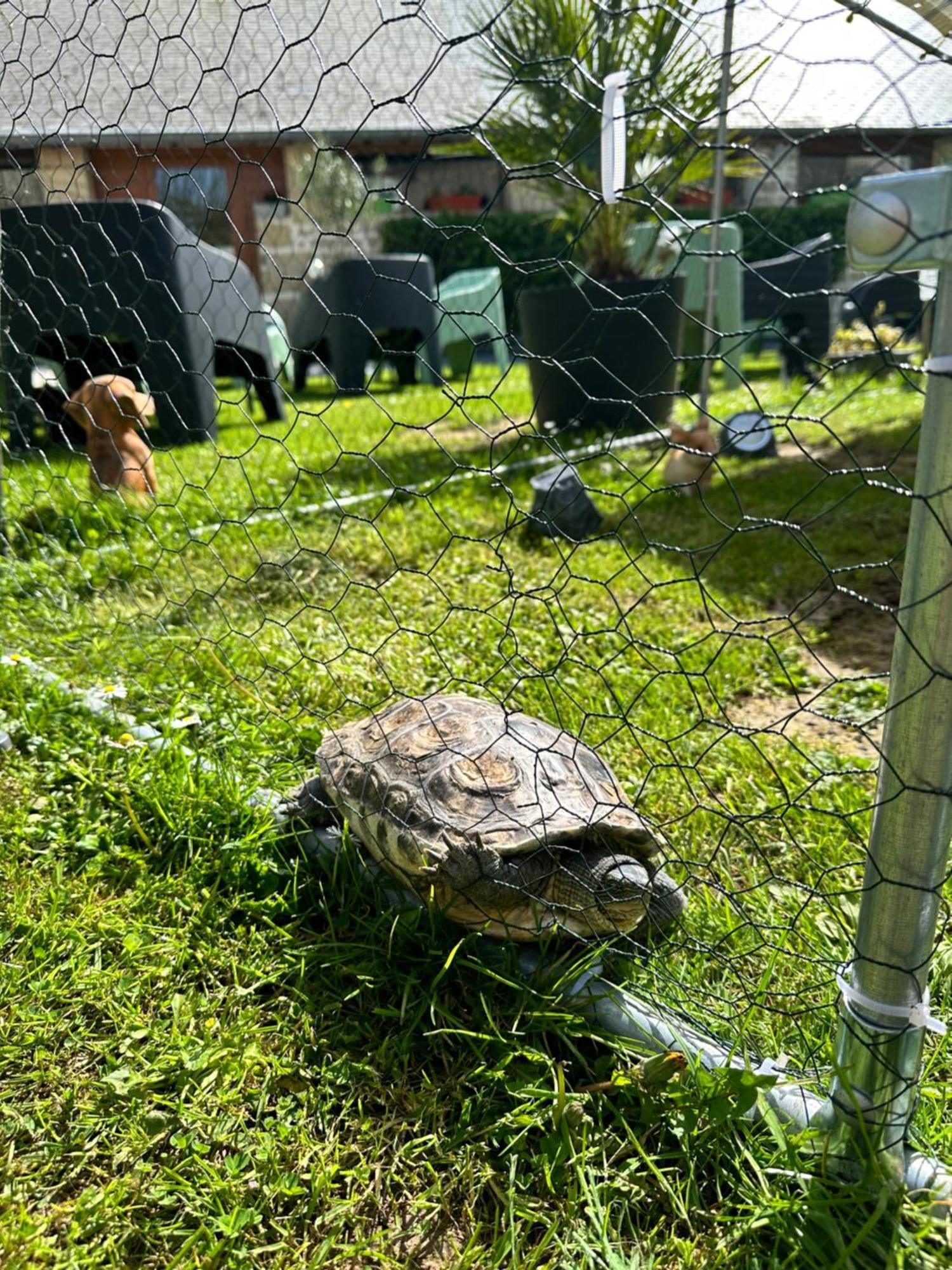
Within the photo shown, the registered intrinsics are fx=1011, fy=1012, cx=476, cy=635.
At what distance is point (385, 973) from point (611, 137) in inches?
42.5

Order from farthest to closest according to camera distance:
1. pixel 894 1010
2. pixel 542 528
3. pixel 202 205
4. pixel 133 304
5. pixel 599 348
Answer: pixel 202 205, pixel 599 348, pixel 133 304, pixel 542 528, pixel 894 1010

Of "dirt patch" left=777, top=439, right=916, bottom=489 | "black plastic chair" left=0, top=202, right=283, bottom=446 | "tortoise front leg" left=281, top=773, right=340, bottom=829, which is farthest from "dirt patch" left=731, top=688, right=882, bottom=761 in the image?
"dirt patch" left=777, top=439, right=916, bottom=489

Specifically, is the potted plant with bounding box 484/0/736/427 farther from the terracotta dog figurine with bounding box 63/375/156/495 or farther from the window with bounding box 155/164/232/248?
the window with bounding box 155/164/232/248

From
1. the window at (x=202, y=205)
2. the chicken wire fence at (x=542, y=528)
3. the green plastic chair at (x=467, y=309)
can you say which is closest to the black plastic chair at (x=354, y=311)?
the chicken wire fence at (x=542, y=528)

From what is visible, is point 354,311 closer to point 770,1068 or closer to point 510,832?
point 510,832

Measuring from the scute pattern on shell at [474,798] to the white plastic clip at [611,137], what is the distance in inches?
27.7

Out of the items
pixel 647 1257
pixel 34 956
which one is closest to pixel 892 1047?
pixel 647 1257

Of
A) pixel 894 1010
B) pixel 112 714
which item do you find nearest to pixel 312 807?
pixel 112 714

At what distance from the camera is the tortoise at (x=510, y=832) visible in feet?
4.51

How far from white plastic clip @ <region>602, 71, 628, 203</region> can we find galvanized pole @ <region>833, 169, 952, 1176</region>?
221 millimetres

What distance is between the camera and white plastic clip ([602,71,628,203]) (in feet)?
2.98

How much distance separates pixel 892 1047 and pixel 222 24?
11.0 ft

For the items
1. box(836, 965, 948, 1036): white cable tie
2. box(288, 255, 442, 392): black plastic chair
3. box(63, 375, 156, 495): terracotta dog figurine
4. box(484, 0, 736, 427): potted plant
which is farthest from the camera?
box(288, 255, 442, 392): black plastic chair

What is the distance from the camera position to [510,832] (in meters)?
1.38
